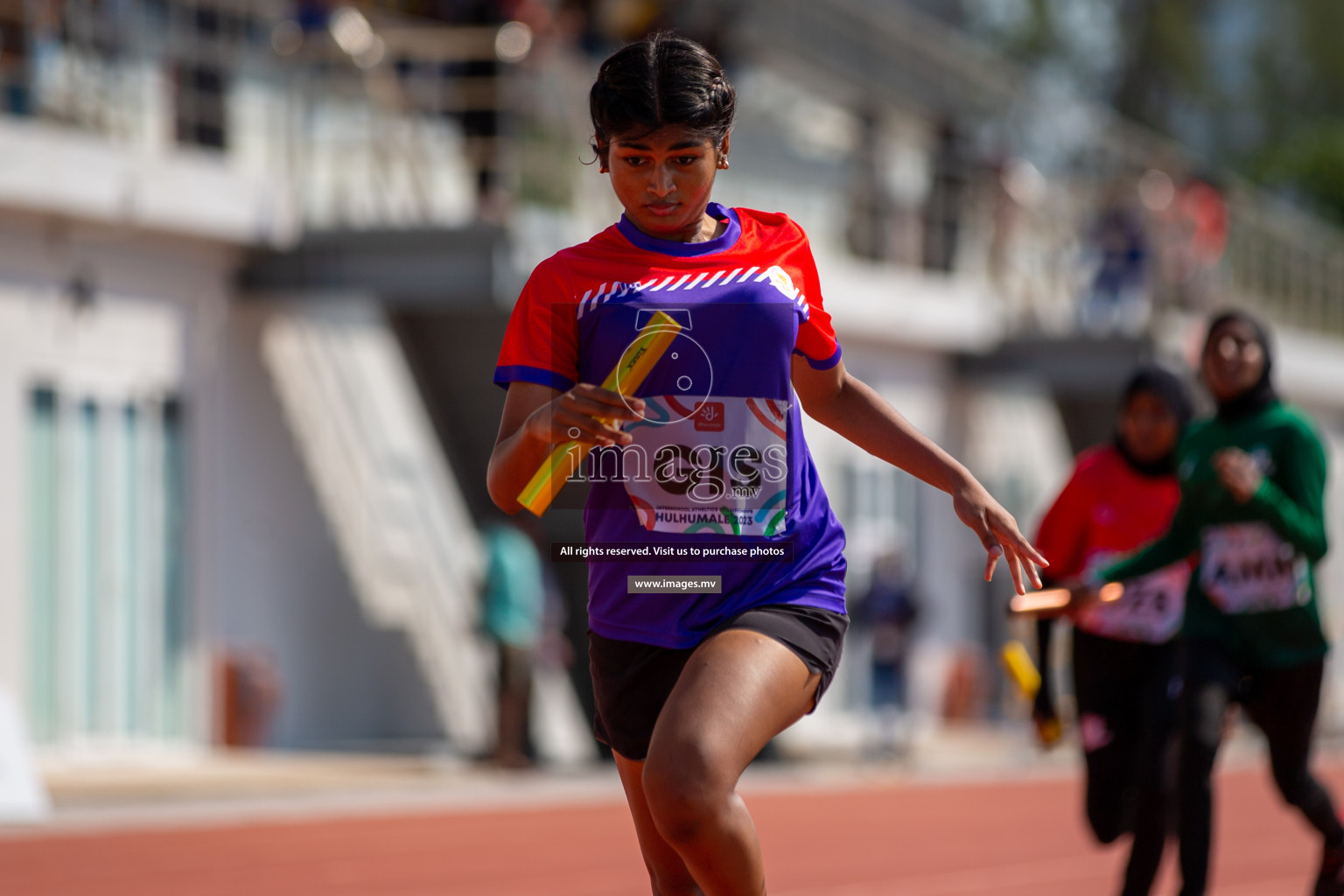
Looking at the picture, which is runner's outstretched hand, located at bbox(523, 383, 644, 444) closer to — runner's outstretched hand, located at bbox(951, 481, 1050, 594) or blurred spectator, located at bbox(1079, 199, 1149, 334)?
runner's outstretched hand, located at bbox(951, 481, 1050, 594)

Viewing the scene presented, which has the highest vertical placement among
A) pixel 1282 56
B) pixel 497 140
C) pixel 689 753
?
pixel 1282 56

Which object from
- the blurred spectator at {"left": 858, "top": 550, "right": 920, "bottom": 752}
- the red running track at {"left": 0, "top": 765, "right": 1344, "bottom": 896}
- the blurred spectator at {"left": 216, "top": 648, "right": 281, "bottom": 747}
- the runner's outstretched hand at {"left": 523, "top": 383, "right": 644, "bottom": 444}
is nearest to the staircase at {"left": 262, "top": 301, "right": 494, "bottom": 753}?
the blurred spectator at {"left": 216, "top": 648, "right": 281, "bottom": 747}

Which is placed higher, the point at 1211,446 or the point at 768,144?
the point at 768,144

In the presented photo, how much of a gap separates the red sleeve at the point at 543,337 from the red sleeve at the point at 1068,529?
3.75 m

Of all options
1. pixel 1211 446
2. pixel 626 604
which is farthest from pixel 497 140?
pixel 626 604

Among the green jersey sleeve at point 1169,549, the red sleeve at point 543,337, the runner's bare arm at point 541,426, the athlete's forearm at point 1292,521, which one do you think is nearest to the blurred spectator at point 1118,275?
the green jersey sleeve at point 1169,549

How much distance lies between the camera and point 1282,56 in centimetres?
4803

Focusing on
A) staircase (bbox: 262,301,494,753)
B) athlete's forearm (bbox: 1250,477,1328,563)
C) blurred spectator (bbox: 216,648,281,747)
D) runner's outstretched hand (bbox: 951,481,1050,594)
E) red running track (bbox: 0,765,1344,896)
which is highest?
runner's outstretched hand (bbox: 951,481,1050,594)

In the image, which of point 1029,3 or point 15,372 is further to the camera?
point 1029,3

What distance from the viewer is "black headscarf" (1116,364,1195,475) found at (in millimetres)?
7625

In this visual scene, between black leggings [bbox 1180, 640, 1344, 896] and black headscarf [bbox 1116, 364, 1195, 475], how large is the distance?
3.05 ft

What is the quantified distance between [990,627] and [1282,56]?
1030 inches

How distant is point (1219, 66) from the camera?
4791 centimetres

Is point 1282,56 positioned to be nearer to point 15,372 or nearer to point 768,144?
point 768,144
